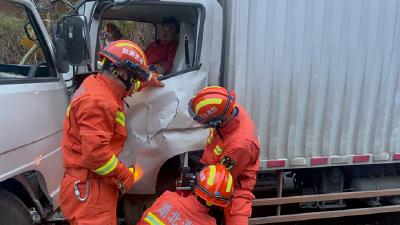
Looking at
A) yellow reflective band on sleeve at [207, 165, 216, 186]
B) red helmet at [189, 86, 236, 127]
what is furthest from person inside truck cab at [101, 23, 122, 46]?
yellow reflective band on sleeve at [207, 165, 216, 186]

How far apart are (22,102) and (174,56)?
1.66m

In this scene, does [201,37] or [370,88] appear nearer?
[201,37]

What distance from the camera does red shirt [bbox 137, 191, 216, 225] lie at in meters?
2.49

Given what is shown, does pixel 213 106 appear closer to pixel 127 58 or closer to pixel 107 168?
pixel 127 58

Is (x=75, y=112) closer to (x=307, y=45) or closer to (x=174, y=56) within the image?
(x=174, y=56)

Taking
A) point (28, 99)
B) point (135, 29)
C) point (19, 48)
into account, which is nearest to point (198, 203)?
point (28, 99)

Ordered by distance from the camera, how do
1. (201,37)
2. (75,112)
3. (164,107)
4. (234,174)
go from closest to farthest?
(75,112) < (234,174) < (164,107) < (201,37)

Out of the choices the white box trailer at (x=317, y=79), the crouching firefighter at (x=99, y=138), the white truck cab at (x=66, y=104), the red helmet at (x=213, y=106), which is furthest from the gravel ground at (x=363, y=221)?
the crouching firefighter at (x=99, y=138)

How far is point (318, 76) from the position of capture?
375 centimetres

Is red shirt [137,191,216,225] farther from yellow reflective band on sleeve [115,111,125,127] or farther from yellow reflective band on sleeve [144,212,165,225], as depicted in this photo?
yellow reflective band on sleeve [115,111,125,127]

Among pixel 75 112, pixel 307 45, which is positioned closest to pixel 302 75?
pixel 307 45

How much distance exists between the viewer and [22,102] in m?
2.77

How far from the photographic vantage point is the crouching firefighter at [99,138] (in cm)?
266

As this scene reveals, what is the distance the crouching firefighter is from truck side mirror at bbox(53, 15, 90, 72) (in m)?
0.26
